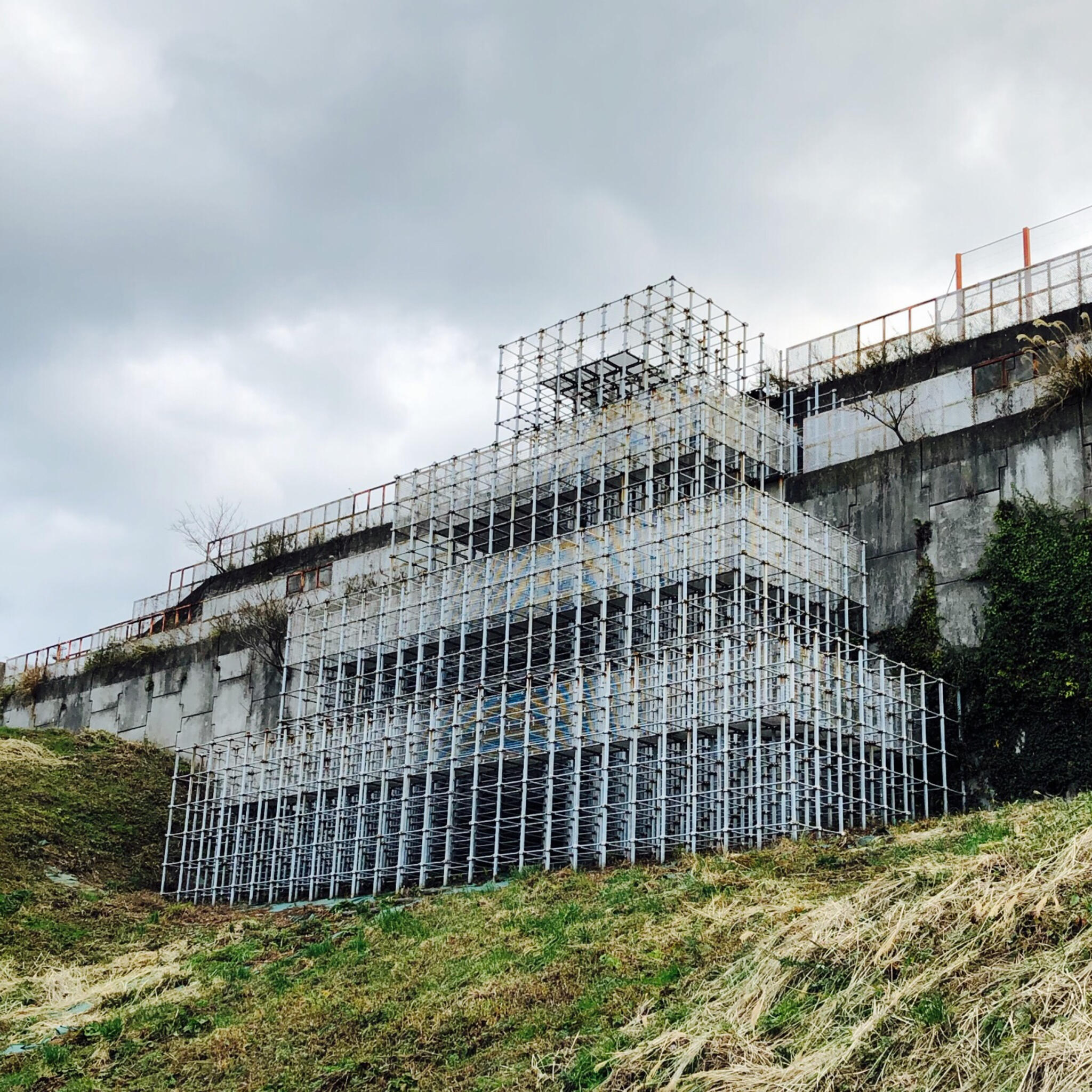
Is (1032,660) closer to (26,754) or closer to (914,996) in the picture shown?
(914,996)

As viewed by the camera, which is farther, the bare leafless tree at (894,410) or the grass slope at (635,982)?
the bare leafless tree at (894,410)

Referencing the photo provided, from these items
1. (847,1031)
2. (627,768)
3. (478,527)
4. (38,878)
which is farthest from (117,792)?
(847,1031)

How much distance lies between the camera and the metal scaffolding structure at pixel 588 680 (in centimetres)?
2617

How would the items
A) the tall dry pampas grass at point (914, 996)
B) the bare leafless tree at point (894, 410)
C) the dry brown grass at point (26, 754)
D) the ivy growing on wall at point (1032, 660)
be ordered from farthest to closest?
the dry brown grass at point (26, 754), the bare leafless tree at point (894, 410), the ivy growing on wall at point (1032, 660), the tall dry pampas grass at point (914, 996)

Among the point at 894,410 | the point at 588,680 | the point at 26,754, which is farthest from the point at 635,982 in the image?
the point at 26,754

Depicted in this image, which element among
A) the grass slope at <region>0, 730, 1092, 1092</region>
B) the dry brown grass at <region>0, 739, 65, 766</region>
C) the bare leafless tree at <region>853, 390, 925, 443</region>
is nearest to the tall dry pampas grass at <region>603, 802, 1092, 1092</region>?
the grass slope at <region>0, 730, 1092, 1092</region>

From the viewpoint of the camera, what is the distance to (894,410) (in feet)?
105

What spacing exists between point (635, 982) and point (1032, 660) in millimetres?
14742

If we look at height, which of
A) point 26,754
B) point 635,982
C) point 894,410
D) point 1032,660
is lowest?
point 635,982

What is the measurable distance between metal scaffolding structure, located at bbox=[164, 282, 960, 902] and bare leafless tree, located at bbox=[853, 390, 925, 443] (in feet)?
6.01

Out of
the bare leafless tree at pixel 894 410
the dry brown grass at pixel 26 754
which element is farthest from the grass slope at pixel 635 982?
the bare leafless tree at pixel 894 410

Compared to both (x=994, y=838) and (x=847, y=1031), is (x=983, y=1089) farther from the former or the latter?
(x=994, y=838)

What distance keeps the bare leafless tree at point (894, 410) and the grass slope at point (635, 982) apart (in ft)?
36.3

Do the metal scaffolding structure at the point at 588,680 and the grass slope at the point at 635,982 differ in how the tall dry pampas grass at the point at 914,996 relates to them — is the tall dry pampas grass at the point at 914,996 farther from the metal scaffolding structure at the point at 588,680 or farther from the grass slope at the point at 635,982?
the metal scaffolding structure at the point at 588,680
